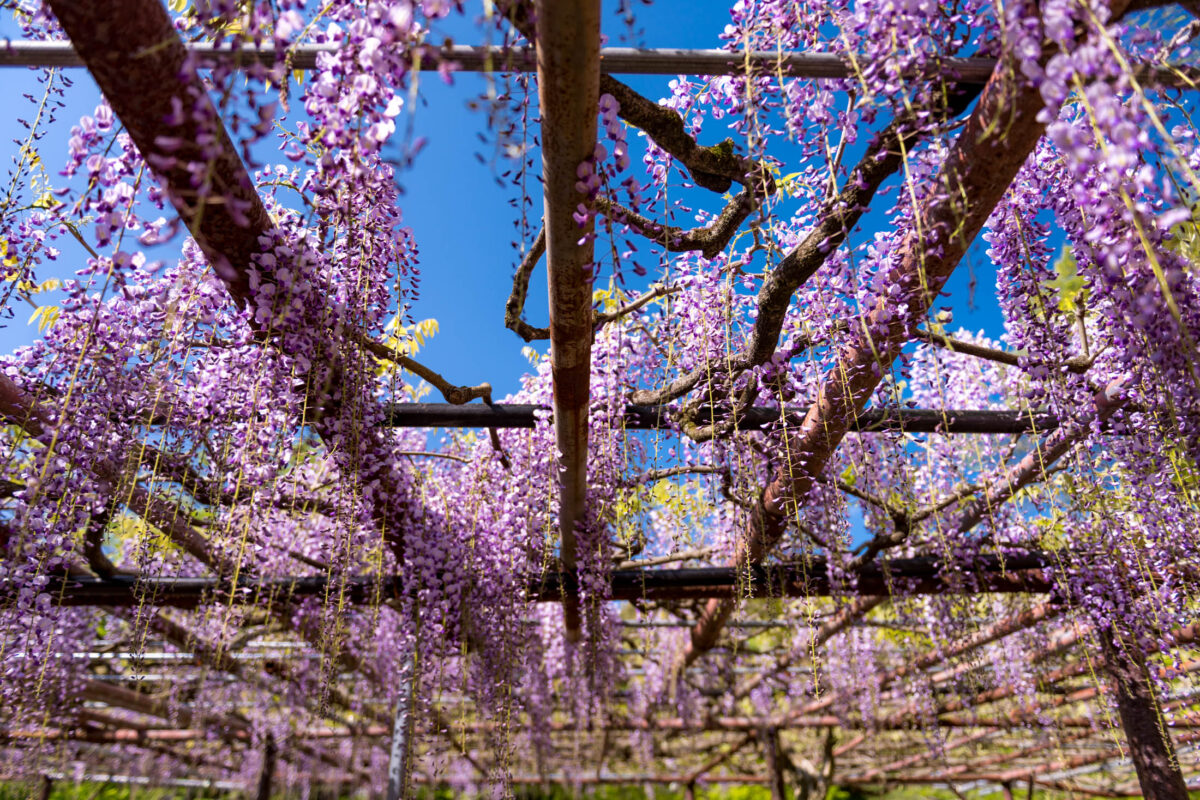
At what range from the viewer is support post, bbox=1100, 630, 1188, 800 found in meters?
3.73

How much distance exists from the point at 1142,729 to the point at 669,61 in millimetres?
4548

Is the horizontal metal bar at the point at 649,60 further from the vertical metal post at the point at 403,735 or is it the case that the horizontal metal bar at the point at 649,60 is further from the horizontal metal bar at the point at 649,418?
the vertical metal post at the point at 403,735

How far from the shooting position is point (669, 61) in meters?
1.80

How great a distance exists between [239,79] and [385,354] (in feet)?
4.66

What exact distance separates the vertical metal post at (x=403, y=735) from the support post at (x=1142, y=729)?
3.82 meters

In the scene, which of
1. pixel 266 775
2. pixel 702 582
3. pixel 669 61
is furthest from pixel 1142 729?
pixel 266 775

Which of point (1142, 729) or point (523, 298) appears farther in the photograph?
point (1142, 729)

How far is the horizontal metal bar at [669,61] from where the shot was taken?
165 centimetres

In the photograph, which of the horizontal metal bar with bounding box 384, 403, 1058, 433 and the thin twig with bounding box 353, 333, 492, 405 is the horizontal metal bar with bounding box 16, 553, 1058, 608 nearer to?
the horizontal metal bar with bounding box 384, 403, 1058, 433

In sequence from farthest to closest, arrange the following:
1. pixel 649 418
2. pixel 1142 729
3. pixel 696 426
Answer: pixel 1142 729
pixel 649 418
pixel 696 426

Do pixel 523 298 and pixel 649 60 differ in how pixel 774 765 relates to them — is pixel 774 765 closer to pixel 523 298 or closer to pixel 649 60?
pixel 523 298

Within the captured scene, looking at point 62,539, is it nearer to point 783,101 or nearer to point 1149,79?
point 783,101

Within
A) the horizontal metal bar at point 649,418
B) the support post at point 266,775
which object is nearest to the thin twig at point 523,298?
the horizontal metal bar at point 649,418

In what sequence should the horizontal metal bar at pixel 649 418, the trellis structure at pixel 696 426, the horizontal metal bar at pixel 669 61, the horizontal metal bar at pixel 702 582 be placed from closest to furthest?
the trellis structure at pixel 696 426 → the horizontal metal bar at pixel 669 61 → the horizontal metal bar at pixel 649 418 → the horizontal metal bar at pixel 702 582
